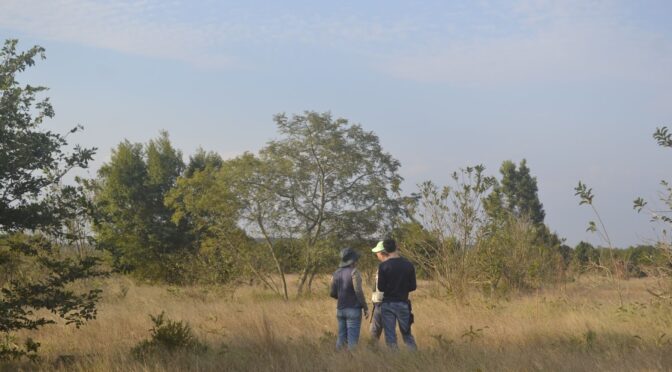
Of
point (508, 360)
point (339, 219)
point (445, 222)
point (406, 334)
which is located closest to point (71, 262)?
point (406, 334)

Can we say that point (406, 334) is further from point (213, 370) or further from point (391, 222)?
point (391, 222)

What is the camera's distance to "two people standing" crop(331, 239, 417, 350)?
885 centimetres

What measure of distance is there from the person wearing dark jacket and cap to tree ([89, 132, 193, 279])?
2675 cm

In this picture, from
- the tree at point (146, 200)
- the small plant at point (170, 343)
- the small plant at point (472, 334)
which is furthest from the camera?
the tree at point (146, 200)

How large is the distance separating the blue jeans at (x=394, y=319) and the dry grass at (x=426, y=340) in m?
0.36

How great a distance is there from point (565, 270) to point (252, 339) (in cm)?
1326

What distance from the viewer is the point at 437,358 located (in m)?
7.84

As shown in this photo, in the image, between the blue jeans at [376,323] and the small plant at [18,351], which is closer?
the small plant at [18,351]

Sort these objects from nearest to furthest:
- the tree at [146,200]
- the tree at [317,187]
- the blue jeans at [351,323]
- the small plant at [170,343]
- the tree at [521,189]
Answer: the blue jeans at [351,323] → the small plant at [170,343] → the tree at [317,187] → the tree at [146,200] → the tree at [521,189]

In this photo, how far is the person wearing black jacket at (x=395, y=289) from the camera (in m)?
8.83

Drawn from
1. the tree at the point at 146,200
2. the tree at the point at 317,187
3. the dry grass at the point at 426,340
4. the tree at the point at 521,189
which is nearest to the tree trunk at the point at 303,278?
the tree at the point at 317,187

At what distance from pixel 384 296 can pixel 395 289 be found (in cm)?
18

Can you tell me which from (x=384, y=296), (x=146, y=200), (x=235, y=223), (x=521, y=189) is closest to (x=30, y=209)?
(x=384, y=296)

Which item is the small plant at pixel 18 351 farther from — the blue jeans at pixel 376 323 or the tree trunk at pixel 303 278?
the tree trunk at pixel 303 278
